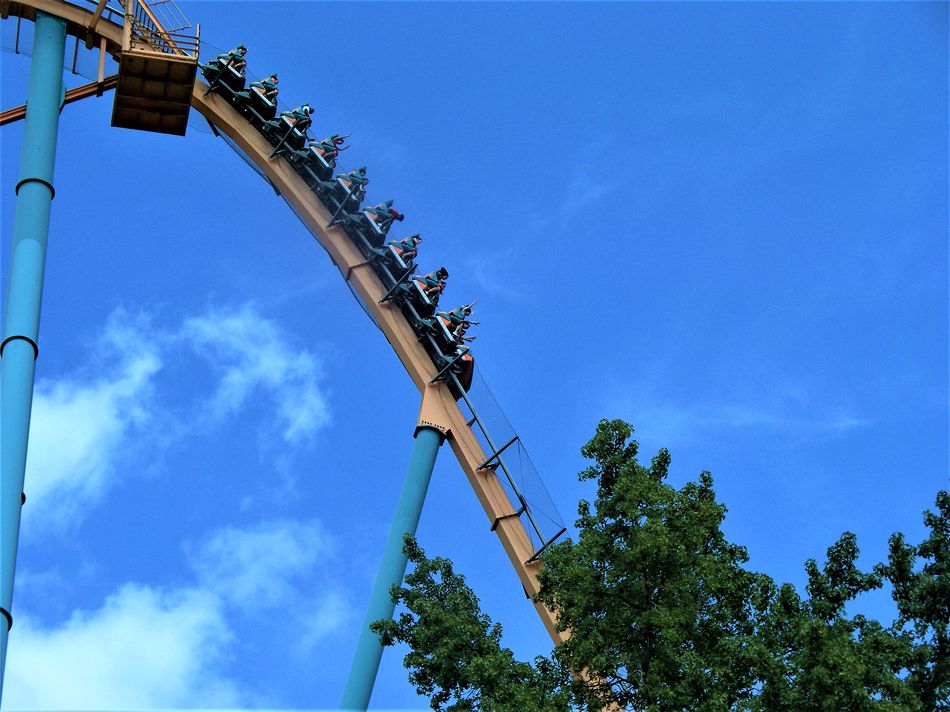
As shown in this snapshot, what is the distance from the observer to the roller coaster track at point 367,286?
52.0ft

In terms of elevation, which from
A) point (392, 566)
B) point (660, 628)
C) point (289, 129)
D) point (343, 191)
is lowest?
point (660, 628)

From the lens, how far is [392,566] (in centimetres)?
1489

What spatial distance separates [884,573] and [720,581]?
11.6ft

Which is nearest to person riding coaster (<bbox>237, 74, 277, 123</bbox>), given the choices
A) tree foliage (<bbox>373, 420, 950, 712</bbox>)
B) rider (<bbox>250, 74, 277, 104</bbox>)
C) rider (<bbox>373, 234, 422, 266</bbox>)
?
rider (<bbox>250, 74, 277, 104</bbox>)

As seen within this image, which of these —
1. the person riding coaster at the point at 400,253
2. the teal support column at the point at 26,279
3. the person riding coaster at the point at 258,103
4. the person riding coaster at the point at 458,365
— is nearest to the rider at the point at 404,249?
the person riding coaster at the point at 400,253

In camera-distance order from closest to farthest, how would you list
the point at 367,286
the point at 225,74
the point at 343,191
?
the point at 367,286, the point at 343,191, the point at 225,74

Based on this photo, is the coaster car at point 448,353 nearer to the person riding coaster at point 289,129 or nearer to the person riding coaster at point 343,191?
the person riding coaster at point 343,191

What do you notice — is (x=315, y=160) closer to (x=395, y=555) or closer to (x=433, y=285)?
(x=433, y=285)

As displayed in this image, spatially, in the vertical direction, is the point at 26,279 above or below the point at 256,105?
below

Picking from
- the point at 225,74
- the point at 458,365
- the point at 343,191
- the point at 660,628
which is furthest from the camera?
the point at 225,74

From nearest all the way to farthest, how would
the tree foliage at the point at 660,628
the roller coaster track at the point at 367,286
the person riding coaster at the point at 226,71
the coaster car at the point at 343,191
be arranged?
the tree foliage at the point at 660,628 < the roller coaster track at the point at 367,286 < the coaster car at the point at 343,191 < the person riding coaster at the point at 226,71

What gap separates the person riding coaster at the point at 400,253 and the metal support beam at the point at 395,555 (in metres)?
1.64

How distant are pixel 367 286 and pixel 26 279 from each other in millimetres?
4131

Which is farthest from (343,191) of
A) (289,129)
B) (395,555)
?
(395,555)
